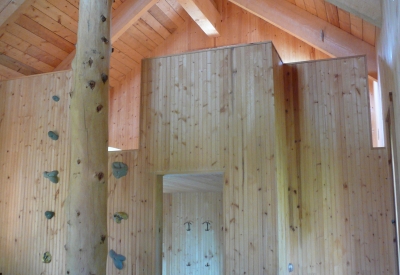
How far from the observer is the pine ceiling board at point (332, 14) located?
6264mm

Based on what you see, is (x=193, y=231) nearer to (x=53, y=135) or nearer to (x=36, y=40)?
(x=53, y=135)

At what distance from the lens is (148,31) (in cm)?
851

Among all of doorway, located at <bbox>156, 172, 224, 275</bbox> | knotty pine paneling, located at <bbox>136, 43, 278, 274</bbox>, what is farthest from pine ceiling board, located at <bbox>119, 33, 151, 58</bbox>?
doorway, located at <bbox>156, 172, 224, 275</bbox>

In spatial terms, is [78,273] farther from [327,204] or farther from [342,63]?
[342,63]

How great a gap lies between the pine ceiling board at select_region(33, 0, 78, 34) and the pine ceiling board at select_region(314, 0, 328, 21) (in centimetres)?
341

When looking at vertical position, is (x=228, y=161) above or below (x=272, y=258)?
above

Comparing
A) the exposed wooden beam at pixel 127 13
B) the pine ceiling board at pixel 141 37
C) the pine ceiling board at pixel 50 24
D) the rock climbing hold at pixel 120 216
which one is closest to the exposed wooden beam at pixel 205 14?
the exposed wooden beam at pixel 127 13

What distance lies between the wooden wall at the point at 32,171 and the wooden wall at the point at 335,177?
2.99 metres

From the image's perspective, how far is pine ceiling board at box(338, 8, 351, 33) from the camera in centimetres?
621

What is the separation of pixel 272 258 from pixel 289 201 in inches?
37.5

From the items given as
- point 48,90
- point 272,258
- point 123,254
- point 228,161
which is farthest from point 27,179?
point 272,258

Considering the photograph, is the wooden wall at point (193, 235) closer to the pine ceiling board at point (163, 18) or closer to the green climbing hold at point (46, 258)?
the green climbing hold at point (46, 258)

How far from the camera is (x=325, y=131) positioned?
6336 mm

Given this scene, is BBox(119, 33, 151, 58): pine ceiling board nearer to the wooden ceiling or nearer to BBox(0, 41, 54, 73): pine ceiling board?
the wooden ceiling
